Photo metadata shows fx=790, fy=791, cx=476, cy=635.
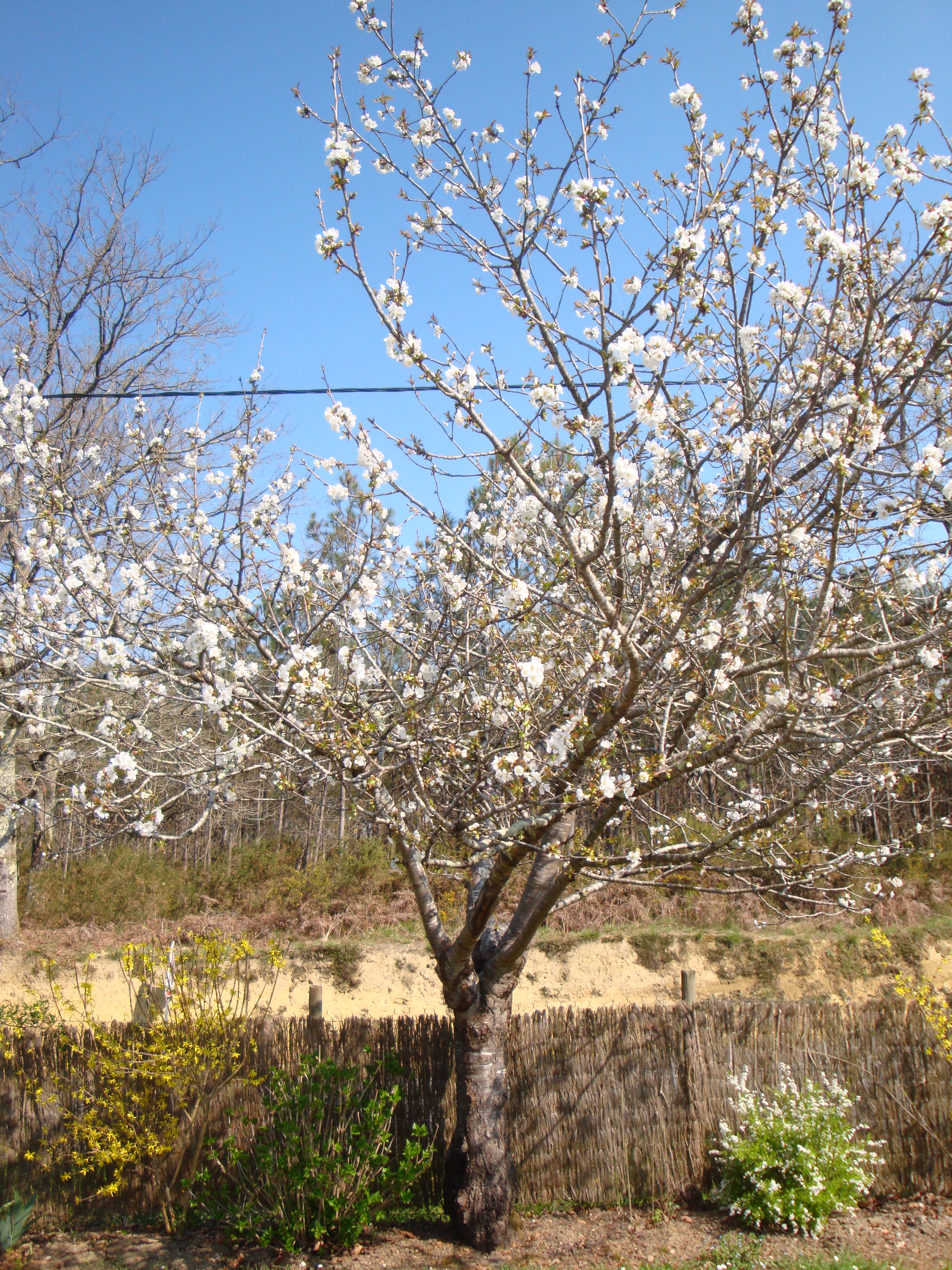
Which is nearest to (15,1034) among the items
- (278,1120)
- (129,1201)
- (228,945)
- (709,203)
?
(129,1201)

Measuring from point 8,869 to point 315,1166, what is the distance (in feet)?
29.1

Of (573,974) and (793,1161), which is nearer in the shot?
(793,1161)

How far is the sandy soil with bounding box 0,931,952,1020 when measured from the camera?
1016 centimetres

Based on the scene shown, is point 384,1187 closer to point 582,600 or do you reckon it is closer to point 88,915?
point 582,600

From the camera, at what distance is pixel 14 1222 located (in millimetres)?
4598

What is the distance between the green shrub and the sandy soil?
4.94 meters

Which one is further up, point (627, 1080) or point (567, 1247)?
point (627, 1080)

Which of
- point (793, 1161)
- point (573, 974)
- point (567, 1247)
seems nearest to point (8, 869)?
point (573, 974)

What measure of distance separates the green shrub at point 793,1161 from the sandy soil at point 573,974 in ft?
16.2

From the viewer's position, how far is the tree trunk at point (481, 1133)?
458cm

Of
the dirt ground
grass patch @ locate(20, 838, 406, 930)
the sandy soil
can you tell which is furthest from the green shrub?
grass patch @ locate(20, 838, 406, 930)

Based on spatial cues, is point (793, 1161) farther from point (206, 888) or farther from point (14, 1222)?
point (206, 888)

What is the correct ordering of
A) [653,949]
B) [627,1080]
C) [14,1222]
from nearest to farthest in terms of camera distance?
[14,1222] < [627,1080] < [653,949]

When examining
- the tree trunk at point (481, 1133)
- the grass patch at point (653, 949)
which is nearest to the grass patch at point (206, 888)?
the grass patch at point (653, 949)
